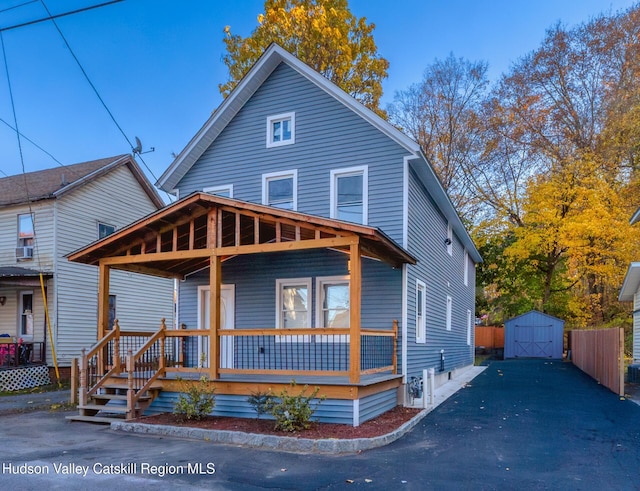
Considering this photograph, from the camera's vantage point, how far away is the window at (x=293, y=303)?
11.7 m

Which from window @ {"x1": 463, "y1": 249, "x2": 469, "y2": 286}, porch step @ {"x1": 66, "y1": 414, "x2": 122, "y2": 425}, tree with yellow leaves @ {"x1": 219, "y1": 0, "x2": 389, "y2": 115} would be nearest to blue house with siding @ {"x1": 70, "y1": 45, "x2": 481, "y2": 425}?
porch step @ {"x1": 66, "y1": 414, "x2": 122, "y2": 425}

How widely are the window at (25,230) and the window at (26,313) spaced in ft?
5.64

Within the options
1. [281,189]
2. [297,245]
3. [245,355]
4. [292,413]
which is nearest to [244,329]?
[245,355]

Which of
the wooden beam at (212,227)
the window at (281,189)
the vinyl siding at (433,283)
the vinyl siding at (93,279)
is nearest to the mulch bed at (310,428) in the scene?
the vinyl siding at (433,283)

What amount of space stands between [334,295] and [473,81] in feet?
72.1

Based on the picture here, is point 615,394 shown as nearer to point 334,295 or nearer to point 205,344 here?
point 334,295

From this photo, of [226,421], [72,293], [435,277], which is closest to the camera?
[226,421]

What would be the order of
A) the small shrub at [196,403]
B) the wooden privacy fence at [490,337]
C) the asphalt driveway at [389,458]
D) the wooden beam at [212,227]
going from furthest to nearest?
the wooden privacy fence at [490,337], the wooden beam at [212,227], the small shrub at [196,403], the asphalt driveway at [389,458]

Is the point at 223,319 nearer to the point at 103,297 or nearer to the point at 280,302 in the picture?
the point at 280,302

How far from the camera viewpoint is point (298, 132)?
12.4 m

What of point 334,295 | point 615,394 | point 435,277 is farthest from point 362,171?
point 615,394

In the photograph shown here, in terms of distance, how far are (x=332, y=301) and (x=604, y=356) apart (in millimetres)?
9241

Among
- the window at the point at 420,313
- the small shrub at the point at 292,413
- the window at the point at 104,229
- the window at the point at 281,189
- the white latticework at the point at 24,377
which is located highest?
the window at the point at 281,189

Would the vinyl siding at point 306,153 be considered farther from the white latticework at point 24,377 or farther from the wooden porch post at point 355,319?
the white latticework at point 24,377
